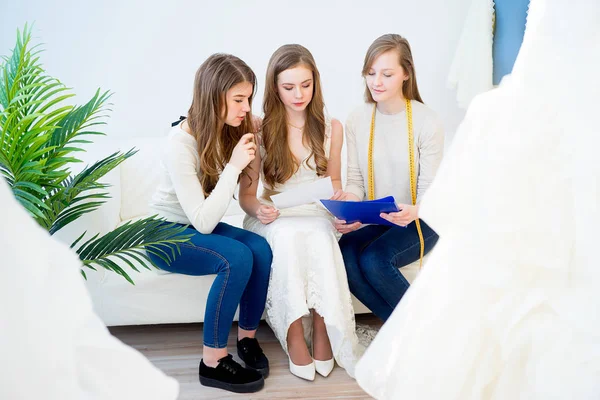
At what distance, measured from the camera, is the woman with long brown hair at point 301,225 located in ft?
6.35

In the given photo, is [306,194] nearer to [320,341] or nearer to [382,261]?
[382,261]

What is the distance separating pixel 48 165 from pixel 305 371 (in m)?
0.97

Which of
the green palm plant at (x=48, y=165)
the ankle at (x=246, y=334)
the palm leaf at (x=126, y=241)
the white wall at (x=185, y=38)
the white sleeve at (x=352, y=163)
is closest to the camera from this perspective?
the green palm plant at (x=48, y=165)

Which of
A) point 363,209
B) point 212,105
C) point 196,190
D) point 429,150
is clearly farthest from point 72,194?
point 429,150

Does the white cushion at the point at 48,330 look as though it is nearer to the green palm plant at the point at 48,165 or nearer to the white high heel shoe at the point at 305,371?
the green palm plant at the point at 48,165

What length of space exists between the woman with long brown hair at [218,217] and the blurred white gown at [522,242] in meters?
0.83

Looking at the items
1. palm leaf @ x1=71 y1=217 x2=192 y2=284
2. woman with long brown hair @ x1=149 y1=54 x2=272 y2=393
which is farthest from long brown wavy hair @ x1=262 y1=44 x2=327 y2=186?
palm leaf @ x1=71 y1=217 x2=192 y2=284

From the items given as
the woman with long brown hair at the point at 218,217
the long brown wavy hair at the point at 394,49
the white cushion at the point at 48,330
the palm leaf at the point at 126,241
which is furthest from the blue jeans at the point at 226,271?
the white cushion at the point at 48,330

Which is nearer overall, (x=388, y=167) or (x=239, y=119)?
(x=239, y=119)

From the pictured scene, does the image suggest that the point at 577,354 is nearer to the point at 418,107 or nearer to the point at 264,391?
the point at 264,391

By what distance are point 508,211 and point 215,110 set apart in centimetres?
115

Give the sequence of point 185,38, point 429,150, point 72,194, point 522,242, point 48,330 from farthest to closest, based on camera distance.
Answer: point 185,38, point 429,150, point 72,194, point 522,242, point 48,330

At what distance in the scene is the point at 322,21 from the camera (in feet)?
9.70

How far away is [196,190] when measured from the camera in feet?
6.48
